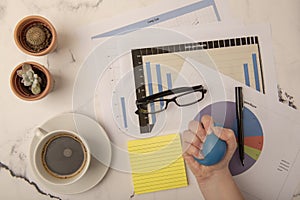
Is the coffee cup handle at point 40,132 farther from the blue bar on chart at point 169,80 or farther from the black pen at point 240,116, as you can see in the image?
the black pen at point 240,116

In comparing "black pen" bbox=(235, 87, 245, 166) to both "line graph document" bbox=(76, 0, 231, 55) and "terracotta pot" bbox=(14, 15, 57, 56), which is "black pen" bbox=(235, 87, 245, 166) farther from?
"terracotta pot" bbox=(14, 15, 57, 56)

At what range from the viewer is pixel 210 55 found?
78 centimetres

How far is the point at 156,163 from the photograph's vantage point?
2.52 ft

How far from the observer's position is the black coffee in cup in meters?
0.72

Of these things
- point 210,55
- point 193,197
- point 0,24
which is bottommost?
point 193,197

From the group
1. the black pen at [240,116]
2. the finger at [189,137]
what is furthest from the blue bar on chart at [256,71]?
the finger at [189,137]

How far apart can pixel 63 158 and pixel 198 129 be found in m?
0.24

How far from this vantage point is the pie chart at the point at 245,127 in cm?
78

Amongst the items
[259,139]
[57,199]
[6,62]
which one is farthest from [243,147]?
[6,62]

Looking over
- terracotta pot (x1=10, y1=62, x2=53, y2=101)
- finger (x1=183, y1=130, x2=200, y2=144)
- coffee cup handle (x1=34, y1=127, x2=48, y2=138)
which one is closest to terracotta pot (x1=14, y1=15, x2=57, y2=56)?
terracotta pot (x1=10, y1=62, x2=53, y2=101)

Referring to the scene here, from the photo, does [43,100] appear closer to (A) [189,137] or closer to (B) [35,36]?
(B) [35,36]

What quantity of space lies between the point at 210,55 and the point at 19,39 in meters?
0.34

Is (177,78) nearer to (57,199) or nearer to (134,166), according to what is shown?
(134,166)

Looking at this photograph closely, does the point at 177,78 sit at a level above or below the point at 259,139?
above
